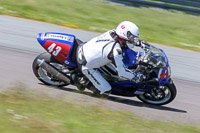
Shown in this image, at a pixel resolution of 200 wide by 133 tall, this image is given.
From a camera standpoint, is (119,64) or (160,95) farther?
(160,95)

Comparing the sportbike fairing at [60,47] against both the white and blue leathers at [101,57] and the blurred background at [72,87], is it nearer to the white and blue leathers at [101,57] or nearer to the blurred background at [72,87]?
the white and blue leathers at [101,57]

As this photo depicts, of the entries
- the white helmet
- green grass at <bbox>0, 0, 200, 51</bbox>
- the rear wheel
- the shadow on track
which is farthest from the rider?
green grass at <bbox>0, 0, 200, 51</bbox>

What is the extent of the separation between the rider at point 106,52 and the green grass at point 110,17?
539cm

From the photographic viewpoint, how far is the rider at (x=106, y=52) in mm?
6387

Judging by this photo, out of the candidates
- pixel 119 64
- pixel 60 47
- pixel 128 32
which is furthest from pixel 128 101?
pixel 60 47

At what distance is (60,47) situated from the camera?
686 cm

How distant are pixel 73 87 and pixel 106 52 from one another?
1389 millimetres

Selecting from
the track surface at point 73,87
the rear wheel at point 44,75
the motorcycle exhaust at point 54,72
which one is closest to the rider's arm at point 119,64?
the track surface at point 73,87

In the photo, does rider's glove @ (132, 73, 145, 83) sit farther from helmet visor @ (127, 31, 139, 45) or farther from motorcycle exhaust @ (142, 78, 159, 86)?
helmet visor @ (127, 31, 139, 45)

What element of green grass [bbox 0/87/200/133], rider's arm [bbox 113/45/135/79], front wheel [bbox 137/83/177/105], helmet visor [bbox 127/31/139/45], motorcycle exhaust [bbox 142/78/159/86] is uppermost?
helmet visor [bbox 127/31/139/45]

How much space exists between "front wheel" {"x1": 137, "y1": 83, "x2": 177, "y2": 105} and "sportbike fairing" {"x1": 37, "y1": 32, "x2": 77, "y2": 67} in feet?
5.09

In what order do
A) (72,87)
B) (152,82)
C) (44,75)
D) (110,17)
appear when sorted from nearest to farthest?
(152,82), (44,75), (72,87), (110,17)

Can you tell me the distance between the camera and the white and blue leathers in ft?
21.0

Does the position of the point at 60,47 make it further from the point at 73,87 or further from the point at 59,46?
the point at 73,87
